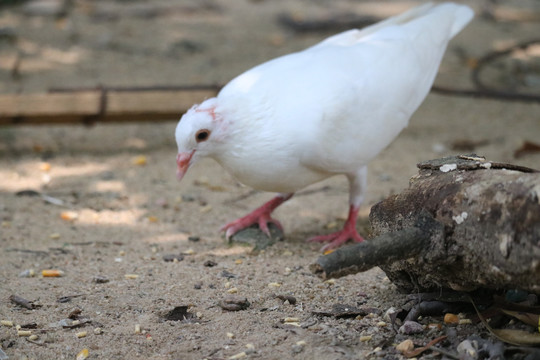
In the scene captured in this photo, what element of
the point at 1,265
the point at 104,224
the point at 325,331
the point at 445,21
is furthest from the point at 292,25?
the point at 325,331

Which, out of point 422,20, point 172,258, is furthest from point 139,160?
point 422,20

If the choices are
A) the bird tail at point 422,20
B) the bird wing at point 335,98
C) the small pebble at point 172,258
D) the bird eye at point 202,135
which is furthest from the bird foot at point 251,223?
the bird tail at point 422,20

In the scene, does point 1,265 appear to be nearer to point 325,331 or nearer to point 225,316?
Result: point 225,316

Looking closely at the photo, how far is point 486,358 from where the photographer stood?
7.49ft

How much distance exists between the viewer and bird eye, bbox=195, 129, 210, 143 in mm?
3431

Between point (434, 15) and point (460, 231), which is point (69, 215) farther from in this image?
point (460, 231)

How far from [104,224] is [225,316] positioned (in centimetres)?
171

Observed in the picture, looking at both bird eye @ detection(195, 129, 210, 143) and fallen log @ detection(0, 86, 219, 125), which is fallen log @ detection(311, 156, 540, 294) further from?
fallen log @ detection(0, 86, 219, 125)

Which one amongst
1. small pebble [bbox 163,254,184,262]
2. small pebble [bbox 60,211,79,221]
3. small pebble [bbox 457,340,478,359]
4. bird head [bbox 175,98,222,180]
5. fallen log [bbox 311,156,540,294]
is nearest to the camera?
fallen log [bbox 311,156,540,294]

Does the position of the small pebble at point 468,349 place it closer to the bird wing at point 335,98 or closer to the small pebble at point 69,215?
the bird wing at point 335,98

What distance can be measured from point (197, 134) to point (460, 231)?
1.56 metres

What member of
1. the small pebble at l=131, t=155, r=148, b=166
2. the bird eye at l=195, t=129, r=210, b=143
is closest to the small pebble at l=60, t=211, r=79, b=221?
the small pebble at l=131, t=155, r=148, b=166

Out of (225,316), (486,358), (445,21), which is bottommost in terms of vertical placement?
(225,316)

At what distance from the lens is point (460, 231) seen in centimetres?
230
